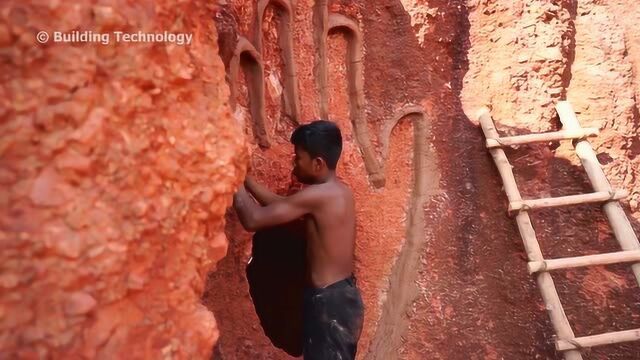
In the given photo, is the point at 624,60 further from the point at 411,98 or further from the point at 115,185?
the point at 115,185

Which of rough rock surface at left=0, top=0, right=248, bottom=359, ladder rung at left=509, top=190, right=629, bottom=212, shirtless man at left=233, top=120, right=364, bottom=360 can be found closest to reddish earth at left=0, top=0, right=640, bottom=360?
rough rock surface at left=0, top=0, right=248, bottom=359

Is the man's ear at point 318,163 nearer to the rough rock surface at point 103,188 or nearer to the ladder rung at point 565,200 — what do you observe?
the rough rock surface at point 103,188

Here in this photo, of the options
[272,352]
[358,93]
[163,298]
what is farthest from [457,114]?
[163,298]

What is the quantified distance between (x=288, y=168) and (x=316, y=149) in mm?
371

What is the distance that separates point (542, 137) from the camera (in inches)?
124

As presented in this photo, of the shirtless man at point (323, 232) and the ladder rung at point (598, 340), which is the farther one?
the ladder rung at point (598, 340)

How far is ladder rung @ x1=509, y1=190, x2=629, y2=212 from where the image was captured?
9.75ft

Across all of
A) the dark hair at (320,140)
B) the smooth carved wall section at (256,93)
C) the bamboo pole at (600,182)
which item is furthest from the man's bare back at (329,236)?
the bamboo pole at (600,182)

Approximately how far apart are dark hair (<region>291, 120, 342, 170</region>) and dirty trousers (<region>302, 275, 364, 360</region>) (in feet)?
1.59

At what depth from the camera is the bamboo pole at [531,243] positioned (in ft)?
8.94

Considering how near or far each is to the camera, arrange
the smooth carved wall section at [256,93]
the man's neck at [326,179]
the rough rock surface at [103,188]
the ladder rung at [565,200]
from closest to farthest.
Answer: the rough rock surface at [103,188] < the man's neck at [326,179] < the smooth carved wall section at [256,93] < the ladder rung at [565,200]

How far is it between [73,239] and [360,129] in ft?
6.82

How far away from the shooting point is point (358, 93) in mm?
3229

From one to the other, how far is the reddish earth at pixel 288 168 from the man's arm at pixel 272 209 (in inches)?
11.8
